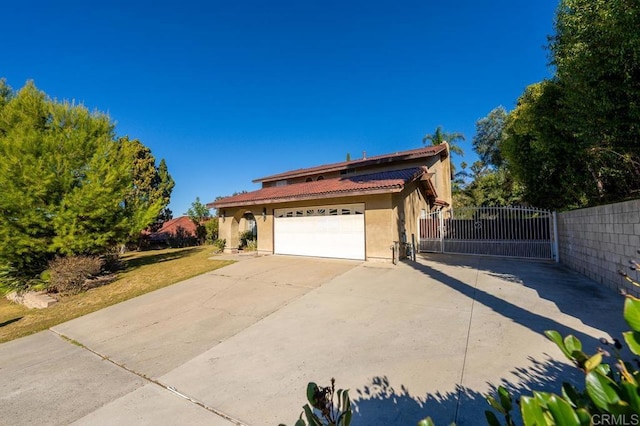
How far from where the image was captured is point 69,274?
10.8 meters

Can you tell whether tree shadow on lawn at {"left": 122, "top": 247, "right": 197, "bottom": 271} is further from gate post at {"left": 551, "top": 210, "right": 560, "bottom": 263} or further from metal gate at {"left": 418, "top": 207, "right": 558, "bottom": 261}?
gate post at {"left": 551, "top": 210, "right": 560, "bottom": 263}

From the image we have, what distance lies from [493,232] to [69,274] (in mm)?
17431

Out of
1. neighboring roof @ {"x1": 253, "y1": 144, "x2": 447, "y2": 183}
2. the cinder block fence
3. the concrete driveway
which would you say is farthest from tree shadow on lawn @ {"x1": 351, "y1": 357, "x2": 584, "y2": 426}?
neighboring roof @ {"x1": 253, "y1": 144, "x2": 447, "y2": 183}

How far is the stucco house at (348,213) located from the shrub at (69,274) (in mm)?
6930

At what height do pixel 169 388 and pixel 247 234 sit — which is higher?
pixel 247 234

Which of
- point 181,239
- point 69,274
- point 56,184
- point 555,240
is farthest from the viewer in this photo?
point 181,239

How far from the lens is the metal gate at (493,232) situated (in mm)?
11000

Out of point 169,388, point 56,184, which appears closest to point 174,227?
point 56,184

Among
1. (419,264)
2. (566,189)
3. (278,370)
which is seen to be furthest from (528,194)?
(278,370)

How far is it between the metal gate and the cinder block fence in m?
1.38

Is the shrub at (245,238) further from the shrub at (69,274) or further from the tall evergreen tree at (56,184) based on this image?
the shrub at (69,274)

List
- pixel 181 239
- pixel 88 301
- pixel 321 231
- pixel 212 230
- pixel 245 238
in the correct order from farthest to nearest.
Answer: pixel 181 239, pixel 212 230, pixel 245 238, pixel 321 231, pixel 88 301

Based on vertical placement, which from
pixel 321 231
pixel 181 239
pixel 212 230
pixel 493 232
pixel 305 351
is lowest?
pixel 305 351

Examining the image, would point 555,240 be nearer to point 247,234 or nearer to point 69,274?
point 247,234
